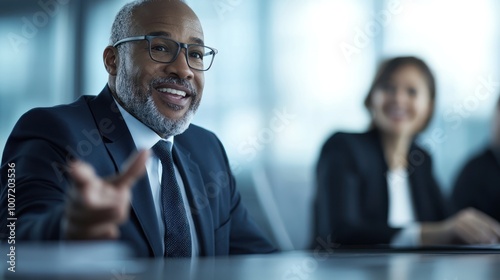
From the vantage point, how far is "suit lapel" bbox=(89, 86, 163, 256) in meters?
1.28

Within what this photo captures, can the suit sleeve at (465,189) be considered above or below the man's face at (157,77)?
below

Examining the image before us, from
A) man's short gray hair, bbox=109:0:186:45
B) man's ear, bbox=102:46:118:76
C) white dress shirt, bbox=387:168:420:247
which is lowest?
white dress shirt, bbox=387:168:420:247

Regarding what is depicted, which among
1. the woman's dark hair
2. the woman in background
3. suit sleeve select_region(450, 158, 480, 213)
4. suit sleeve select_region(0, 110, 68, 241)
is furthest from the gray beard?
suit sleeve select_region(450, 158, 480, 213)

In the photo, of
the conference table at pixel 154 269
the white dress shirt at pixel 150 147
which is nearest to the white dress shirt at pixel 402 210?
the conference table at pixel 154 269

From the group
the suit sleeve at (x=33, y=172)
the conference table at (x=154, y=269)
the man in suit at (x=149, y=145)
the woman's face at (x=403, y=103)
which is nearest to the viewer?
the conference table at (x=154, y=269)

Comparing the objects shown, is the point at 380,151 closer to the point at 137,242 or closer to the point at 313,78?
the point at 313,78

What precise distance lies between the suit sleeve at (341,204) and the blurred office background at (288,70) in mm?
42

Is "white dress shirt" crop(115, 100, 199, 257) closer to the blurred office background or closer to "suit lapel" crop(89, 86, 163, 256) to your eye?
"suit lapel" crop(89, 86, 163, 256)

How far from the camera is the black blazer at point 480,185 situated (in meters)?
2.07

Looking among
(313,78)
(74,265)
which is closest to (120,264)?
(74,265)

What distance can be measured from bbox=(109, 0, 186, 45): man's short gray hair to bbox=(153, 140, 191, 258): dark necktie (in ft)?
0.82

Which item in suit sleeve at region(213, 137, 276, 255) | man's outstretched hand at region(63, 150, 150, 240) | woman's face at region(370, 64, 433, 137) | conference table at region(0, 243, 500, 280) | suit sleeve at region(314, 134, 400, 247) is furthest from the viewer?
woman's face at region(370, 64, 433, 137)

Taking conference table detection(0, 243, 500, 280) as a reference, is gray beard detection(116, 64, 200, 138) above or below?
above

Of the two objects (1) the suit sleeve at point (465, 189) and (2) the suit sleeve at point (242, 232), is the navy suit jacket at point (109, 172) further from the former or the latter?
Result: (1) the suit sleeve at point (465, 189)
